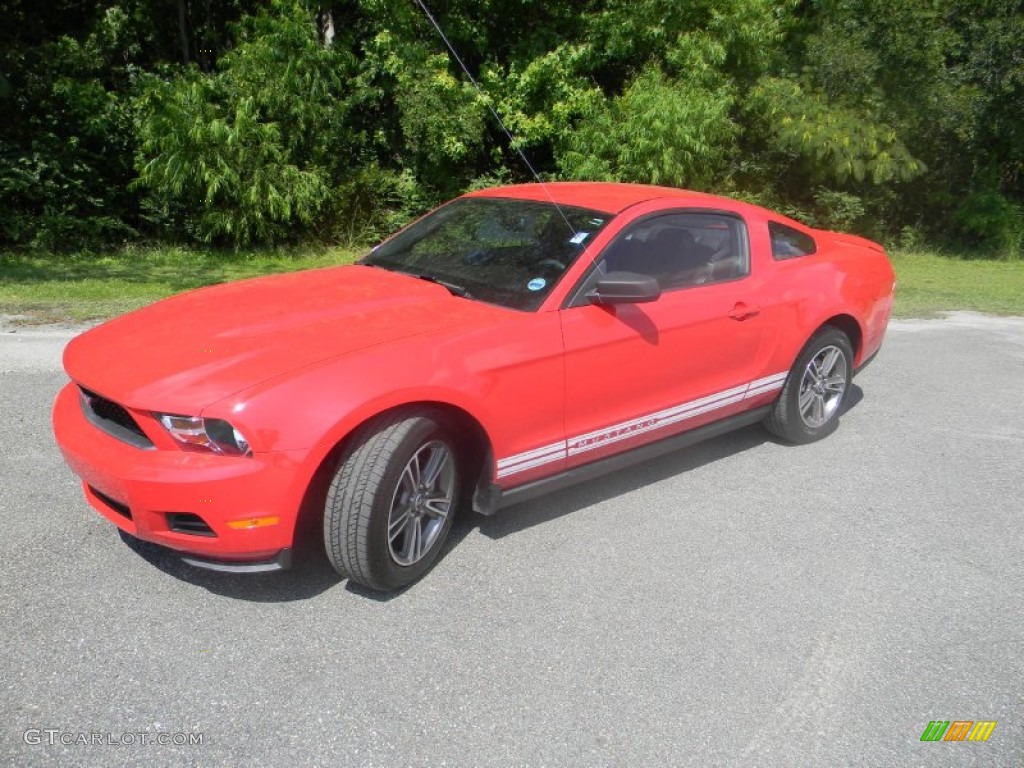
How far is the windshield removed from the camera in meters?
3.99

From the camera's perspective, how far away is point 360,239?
13.7 m

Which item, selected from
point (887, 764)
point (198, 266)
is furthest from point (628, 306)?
point (198, 266)

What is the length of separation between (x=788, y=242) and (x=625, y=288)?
1.74 metres

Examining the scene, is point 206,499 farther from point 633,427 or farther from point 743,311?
point 743,311

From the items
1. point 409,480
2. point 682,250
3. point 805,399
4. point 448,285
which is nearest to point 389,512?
point 409,480

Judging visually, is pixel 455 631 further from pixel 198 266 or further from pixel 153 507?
pixel 198 266

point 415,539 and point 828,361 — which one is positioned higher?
Answer: point 828,361

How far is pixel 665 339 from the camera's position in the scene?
13.6ft

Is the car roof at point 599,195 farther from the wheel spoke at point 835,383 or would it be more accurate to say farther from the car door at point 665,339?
the wheel spoke at point 835,383

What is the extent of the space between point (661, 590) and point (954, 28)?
51.4 ft

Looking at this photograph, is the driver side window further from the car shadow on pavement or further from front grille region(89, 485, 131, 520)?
front grille region(89, 485, 131, 520)

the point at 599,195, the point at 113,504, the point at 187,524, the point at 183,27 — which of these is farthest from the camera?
the point at 183,27

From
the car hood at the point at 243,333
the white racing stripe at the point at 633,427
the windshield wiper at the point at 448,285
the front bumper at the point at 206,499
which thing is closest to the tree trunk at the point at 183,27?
the car hood at the point at 243,333

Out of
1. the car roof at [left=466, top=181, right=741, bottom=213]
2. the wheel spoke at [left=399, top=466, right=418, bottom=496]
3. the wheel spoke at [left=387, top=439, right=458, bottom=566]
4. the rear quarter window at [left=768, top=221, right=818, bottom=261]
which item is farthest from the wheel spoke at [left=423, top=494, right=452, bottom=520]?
the rear quarter window at [left=768, top=221, right=818, bottom=261]
